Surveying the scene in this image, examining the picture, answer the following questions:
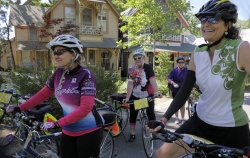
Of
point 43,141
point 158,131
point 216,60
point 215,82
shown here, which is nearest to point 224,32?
point 216,60

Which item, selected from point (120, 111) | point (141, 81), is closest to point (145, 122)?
point (141, 81)

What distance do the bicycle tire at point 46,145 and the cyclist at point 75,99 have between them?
1.59ft

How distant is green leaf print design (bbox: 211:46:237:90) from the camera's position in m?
1.83

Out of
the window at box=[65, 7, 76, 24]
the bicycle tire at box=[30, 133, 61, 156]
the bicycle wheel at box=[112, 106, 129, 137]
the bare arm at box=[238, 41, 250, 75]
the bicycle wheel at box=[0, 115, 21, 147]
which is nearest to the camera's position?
the bare arm at box=[238, 41, 250, 75]

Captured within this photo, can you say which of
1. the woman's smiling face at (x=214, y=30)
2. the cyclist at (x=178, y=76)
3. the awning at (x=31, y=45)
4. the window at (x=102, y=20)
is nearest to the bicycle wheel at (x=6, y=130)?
the woman's smiling face at (x=214, y=30)

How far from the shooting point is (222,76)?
6.06 feet

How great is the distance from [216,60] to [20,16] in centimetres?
2633

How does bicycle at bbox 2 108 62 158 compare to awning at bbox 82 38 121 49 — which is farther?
awning at bbox 82 38 121 49

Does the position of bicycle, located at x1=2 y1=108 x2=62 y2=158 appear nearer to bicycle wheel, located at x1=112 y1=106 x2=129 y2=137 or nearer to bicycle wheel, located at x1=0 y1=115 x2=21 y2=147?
bicycle wheel, located at x1=0 y1=115 x2=21 y2=147

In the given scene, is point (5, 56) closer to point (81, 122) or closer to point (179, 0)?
point (179, 0)

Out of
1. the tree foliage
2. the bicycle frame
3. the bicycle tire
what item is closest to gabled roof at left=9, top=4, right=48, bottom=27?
the tree foliage

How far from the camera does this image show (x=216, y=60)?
191cm

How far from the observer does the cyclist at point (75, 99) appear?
2.51 m

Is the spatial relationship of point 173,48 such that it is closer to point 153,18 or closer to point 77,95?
point 153,18
